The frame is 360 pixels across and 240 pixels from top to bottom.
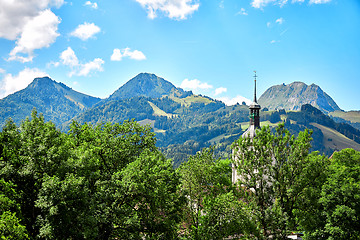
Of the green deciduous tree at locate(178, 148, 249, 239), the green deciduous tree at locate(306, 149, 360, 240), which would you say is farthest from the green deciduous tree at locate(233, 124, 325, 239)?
the green deciduous tree at locate(306, 149, 360, 240)

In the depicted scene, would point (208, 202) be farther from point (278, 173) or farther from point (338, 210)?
point (338, 210)

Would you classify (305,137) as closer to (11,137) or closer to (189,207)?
(189,207)

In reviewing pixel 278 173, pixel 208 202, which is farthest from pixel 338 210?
pixel 208 202

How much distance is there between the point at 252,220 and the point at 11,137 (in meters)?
22.6

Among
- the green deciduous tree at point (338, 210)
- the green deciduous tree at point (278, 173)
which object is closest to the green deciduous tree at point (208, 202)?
the green deciduous tree at point (278, 173)

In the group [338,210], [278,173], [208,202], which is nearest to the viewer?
[208,202]

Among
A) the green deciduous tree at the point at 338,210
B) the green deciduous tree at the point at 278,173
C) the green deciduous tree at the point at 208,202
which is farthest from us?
the green deciduous tree at the point at 338,210

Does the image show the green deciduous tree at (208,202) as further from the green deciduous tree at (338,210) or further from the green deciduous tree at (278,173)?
the green deciduous tree at (338,210)

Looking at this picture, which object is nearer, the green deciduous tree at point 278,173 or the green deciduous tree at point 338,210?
the green deciduous tree at point 278,173

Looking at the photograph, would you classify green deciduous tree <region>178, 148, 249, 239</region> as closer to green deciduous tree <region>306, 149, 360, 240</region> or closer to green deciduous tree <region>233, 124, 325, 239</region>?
green deciduous tree <region>233, 124, 325, 239</region>

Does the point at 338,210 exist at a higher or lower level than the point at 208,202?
lower

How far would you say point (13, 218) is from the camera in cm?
1923

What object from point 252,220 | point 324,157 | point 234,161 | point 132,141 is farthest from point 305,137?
point 132,141

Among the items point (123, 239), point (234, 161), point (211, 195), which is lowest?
point (123, 239)
